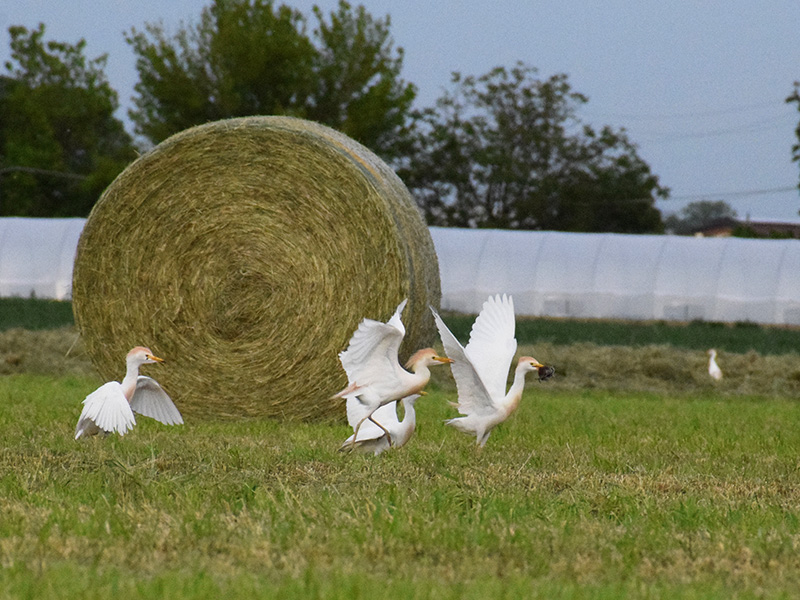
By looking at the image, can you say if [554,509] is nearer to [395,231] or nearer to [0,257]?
[395,231]

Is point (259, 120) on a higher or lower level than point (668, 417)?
higher

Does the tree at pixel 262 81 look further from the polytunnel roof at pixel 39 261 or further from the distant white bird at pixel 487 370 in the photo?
the distant white bird at pixel 487 370

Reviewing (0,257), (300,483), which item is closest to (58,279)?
(0,257)

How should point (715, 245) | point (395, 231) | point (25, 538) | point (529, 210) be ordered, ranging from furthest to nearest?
1. point (529, 210)
2. point (715, 245)
3. point (395, 231)
4. point (25, 538)

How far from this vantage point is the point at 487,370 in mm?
8000

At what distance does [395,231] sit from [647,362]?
591 cm

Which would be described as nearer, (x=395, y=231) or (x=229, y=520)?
(x=229, y=520)

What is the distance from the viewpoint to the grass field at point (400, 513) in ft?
13.1

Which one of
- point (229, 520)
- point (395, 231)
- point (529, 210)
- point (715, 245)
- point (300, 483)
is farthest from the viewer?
Result: point (529, 210)

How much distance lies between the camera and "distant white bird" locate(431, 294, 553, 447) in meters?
7.28

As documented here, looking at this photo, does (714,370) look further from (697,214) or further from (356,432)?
(697,214)

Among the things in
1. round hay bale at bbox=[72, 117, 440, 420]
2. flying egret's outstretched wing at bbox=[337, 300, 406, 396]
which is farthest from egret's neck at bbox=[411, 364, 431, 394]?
round hay bale at bbox=[72, 117, 440, 420]

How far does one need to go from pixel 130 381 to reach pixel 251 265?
2.03 metres

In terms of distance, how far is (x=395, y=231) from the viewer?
9.70 metres
